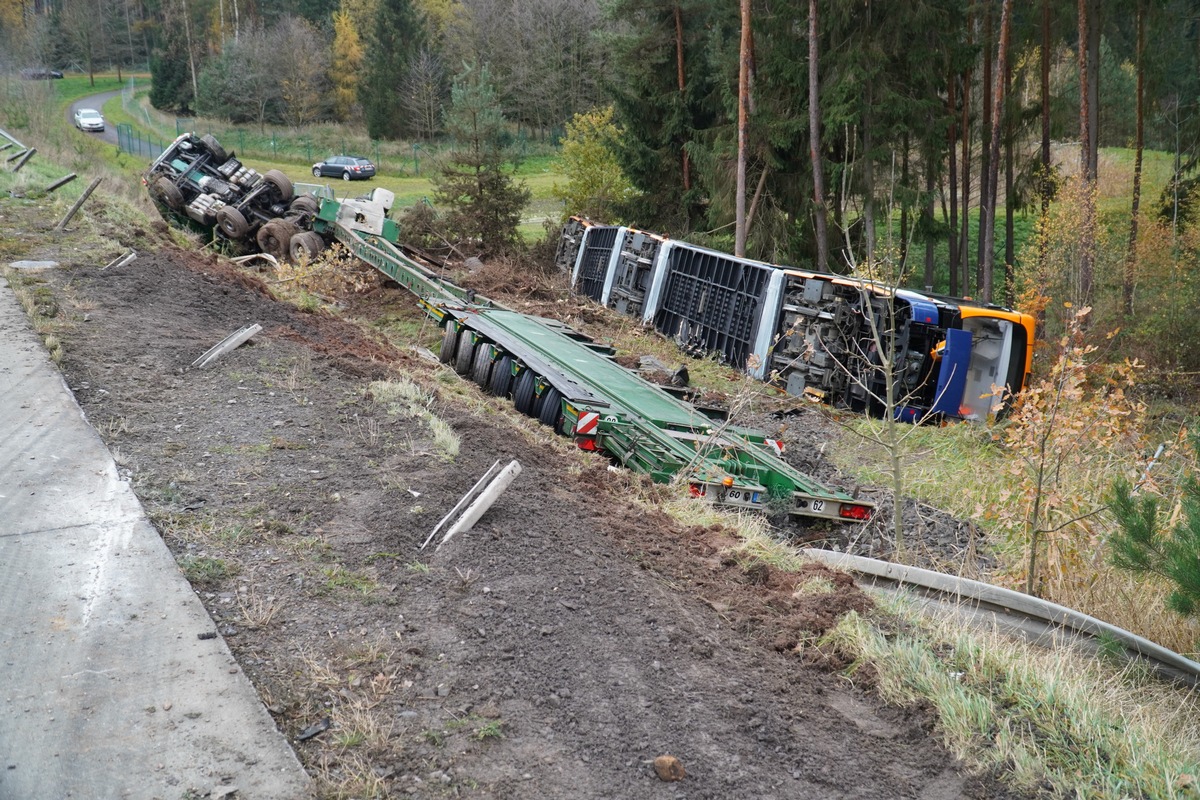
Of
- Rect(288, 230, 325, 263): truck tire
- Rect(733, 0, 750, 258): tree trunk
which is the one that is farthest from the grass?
Rect(733, 0, 750, 258): tree trunk

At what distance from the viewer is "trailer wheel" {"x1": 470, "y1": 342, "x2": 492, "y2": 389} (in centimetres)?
1272

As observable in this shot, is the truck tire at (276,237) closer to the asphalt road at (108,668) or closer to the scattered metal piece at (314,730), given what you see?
the asphalt road at (108,668)

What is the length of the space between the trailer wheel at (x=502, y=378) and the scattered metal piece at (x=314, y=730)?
831 centimetres

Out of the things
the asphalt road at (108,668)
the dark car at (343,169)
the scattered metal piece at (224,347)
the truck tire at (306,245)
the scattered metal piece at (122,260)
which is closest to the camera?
the asphalt road at (108,668)

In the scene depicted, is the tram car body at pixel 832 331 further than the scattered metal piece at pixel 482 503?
Yes

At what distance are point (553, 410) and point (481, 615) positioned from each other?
5.89m

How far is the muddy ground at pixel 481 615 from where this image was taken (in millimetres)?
4016

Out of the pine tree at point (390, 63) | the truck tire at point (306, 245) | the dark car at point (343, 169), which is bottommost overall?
the truck tire at point (306, 245)

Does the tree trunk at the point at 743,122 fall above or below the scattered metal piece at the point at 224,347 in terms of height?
above

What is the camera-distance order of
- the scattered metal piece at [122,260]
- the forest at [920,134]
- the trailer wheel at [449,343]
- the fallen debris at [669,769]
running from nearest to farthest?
the fallen debris at [669,769] < the scattered metal piece at [122,260] < the trailer wheel at [449,343] < the forest at [920,134]

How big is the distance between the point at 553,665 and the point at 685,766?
2.92 feet

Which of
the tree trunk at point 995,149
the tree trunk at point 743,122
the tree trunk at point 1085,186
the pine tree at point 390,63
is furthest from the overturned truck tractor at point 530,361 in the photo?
the pine tree at point 390,63

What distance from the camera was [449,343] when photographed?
45.9ft

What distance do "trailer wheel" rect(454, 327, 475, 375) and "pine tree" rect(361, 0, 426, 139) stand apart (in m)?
40.6
